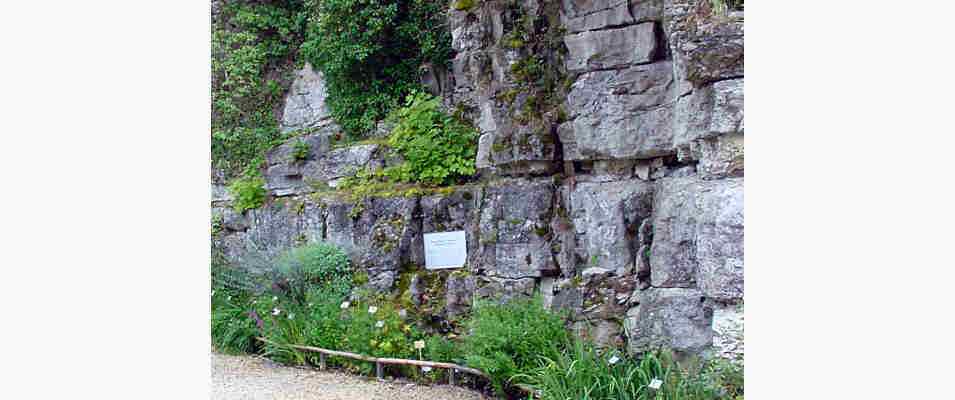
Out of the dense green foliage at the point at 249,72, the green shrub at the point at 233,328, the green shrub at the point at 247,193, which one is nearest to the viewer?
the green shrub at the point at 233,328

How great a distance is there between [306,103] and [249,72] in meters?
0.83

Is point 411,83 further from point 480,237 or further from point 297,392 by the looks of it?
point 297,392

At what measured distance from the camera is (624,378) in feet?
15.7

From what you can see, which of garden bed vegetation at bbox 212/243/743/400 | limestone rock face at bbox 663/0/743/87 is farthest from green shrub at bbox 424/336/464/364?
limestone rock face at bbox 663/0/743/87

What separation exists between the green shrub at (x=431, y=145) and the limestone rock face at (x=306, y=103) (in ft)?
5.83

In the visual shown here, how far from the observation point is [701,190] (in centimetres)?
467

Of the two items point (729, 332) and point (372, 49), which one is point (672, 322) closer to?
point (729, 332)

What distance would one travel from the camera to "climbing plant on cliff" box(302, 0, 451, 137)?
28.9ft

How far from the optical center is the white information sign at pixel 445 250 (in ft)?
23.4

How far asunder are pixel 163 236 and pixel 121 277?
231 mm

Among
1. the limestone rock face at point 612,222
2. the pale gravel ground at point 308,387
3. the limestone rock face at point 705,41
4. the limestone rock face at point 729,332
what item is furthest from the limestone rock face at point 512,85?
the limestone rock face at point 729,332

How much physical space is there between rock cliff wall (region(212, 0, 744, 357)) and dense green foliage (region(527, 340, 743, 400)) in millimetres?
166

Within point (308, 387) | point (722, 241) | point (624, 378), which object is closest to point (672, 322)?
point (624, 378)

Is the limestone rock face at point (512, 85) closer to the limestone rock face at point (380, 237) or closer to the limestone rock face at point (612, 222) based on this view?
the limestone rock face at point (612, 222)
